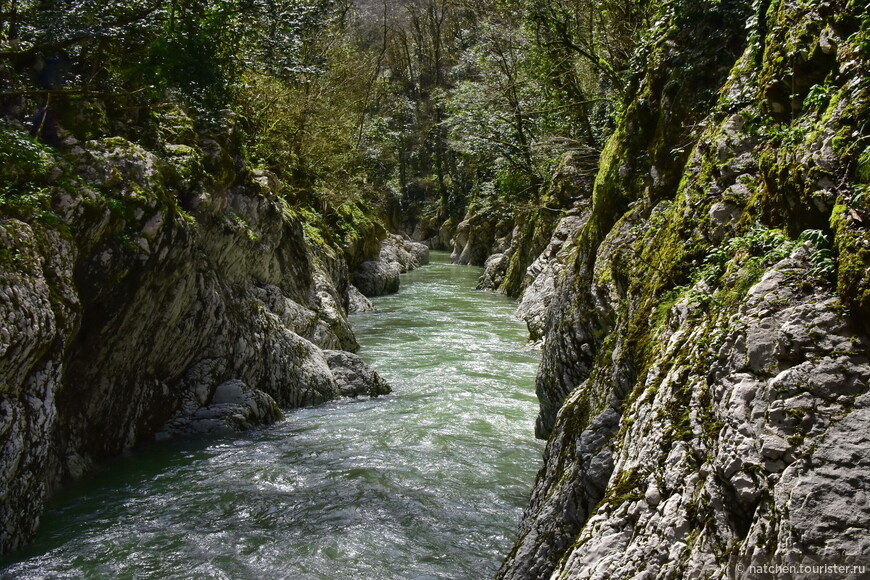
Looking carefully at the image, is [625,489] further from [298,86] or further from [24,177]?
[298,86]

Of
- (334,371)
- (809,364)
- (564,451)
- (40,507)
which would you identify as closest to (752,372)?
(809,364)

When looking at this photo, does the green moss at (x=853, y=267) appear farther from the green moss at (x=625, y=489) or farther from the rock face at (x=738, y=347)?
the green moss at (x=625, y=489)

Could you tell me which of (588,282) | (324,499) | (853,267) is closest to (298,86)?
(588,282)

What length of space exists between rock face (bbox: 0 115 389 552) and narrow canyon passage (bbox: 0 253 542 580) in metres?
0.43

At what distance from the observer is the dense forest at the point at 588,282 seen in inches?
89.9

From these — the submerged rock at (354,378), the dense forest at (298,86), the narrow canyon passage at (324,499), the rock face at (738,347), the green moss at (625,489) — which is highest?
the dense forest at (298,86)

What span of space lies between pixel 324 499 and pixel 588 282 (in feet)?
10.9

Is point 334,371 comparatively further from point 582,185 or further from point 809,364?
point 582,185

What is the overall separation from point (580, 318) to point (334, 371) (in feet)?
17.1

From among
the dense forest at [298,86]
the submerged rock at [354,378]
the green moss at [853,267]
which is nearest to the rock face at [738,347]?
the green moss at [853,267]

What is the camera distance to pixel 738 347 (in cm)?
257

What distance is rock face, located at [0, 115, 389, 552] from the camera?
4969 mm

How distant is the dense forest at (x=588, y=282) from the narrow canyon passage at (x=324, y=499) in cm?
41

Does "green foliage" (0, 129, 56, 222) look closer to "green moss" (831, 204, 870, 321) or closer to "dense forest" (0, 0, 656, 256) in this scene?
"dense forest" (0, 0, 656, 256)
